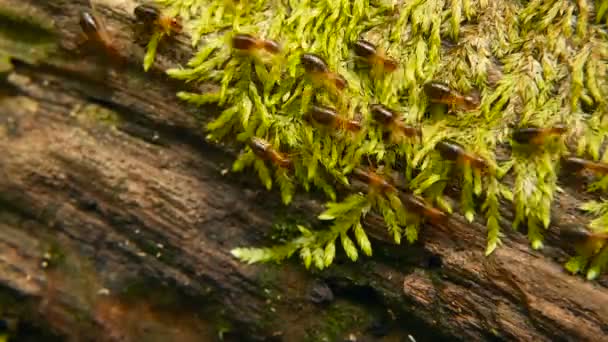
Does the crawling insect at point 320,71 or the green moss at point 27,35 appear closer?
the crawling insect at point 320,71

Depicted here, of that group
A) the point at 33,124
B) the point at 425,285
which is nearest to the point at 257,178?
the point at 425,285

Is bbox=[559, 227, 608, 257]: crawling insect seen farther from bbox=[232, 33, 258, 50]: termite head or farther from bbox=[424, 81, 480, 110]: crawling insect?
bbox=[232, 33, 258, 50]: termite head

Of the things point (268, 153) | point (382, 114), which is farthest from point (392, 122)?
point (268, 153)

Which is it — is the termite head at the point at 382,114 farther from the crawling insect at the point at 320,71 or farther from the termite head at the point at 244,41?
the termite head at the point at 244,41

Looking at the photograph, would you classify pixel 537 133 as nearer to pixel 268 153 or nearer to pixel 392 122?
pixel 392 122

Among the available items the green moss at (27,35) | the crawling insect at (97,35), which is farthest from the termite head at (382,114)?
the green moss at (27,35)

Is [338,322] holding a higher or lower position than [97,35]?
lower
